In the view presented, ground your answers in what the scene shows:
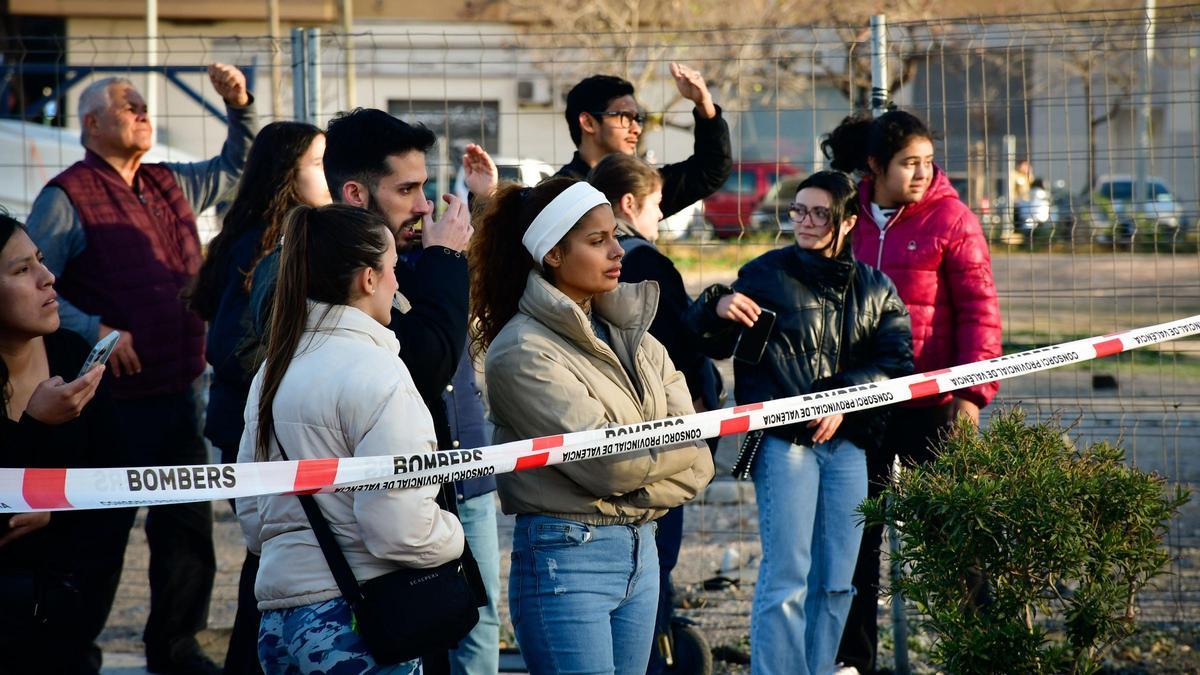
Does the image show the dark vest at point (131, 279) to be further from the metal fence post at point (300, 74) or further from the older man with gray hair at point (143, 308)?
the metal fence post at point (300, 74)

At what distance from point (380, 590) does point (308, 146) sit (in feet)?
6.04

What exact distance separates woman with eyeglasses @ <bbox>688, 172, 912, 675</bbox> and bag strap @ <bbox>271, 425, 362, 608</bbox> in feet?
6.21

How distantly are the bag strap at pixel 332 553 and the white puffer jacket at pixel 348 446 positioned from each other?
0.07 feet

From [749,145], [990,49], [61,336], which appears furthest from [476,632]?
[749,145]

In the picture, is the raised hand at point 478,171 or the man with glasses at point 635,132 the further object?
the man with glasses at point 635,132

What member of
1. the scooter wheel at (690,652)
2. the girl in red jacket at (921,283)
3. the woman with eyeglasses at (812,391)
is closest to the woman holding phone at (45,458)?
the woman with eyeglasses at (812,391)

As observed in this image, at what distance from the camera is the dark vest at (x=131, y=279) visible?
525 centimetres

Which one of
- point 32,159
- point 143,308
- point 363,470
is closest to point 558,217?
point 363,470

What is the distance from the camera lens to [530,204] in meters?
3.71

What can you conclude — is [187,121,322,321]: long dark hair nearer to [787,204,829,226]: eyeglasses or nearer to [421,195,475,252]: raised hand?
[421,195,475,252]: raised hand

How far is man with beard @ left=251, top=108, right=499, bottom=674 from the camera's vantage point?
3461 millimetres

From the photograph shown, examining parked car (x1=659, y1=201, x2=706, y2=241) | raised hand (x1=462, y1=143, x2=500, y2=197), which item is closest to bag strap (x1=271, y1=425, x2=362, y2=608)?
raised hand (x1=462, y1=143, x2=500, y2=197)

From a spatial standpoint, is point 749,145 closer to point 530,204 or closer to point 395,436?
point 530,204

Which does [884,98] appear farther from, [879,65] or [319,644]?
[319,644]
